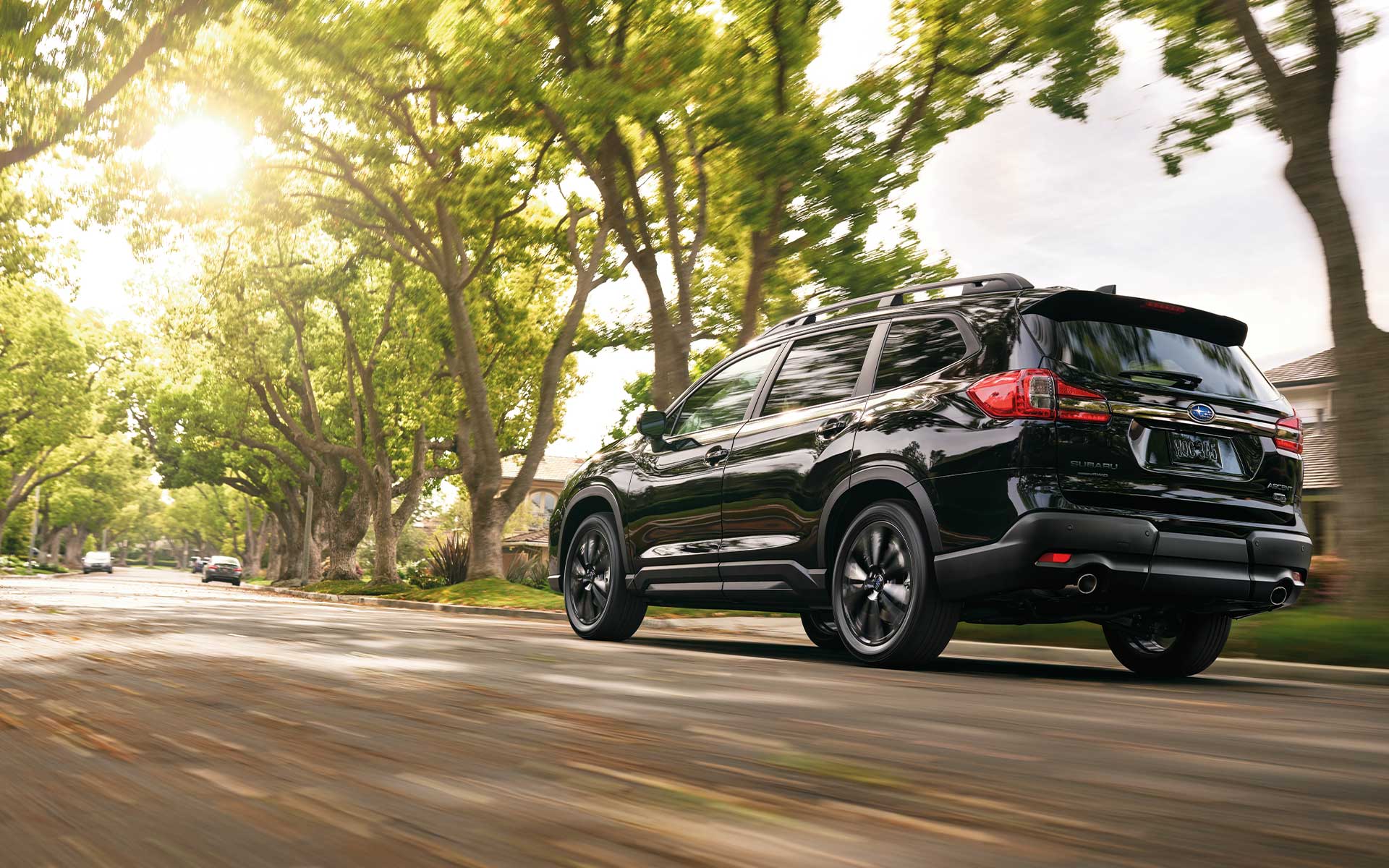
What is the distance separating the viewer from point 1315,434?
89.1 ft

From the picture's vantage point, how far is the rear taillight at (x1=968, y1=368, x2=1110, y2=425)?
19.0 ft

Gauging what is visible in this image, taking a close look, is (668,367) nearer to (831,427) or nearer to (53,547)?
(831,427)

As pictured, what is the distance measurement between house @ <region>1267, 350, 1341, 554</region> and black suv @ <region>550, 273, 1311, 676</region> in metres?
10.3

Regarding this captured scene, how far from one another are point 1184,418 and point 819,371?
7.19 feet

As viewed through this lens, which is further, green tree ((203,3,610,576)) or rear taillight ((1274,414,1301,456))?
green tree ((203,3,610,576))

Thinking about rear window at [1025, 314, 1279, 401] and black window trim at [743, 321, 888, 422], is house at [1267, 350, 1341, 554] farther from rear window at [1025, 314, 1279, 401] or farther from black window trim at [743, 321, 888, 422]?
black window trim at [743, 321, 888, 422]

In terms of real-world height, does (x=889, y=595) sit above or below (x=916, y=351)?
below

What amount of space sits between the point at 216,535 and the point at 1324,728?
137 meters

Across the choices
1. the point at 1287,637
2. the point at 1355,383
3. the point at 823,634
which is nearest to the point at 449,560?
the point at 823,634

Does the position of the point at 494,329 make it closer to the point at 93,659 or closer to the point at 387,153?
the point at 387,153

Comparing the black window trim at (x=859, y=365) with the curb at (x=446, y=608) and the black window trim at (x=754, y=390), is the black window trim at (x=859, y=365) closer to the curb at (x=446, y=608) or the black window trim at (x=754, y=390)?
the black window trim at (x=754, y=390)

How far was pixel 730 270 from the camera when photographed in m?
23.5

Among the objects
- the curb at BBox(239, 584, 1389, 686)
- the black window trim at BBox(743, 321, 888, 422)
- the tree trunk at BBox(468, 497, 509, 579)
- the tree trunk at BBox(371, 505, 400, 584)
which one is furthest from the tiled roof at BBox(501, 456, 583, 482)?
the black window trim at BBox(743, 321, 888, 422)

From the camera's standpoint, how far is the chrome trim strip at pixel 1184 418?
5.89 metres
